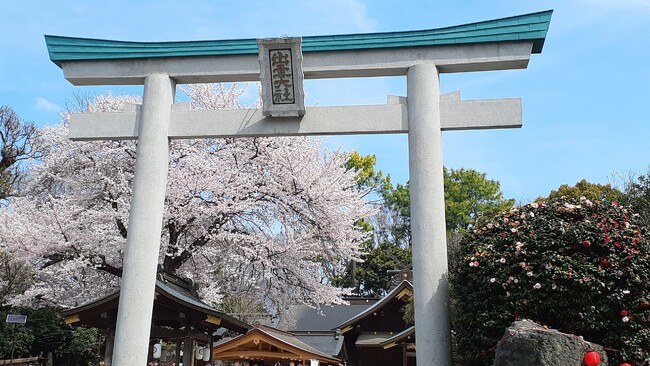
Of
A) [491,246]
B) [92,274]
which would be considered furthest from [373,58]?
[92,274]

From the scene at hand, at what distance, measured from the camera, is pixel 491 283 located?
229 inches

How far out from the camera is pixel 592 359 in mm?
4691

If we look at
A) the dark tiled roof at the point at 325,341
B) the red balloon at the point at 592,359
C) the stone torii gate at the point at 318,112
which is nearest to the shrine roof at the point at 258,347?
the dark tiled roof at the point at 325,341

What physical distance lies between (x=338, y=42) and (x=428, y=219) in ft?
9.22

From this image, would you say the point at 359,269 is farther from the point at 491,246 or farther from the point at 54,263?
the point at 491,246

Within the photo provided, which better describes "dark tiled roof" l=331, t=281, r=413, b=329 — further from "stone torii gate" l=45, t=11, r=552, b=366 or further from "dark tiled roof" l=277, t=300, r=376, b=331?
"stone torii gate" l=45, t=11, r=552, b=366

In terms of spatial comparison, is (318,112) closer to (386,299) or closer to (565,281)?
(565,281)

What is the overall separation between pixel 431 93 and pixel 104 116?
4.72 metres

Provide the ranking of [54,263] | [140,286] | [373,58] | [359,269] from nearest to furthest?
[140,286]
[373,58]
[54,263]
[359,269]

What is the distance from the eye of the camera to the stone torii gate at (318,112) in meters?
6.98

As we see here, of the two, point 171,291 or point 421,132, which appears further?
point 171,291

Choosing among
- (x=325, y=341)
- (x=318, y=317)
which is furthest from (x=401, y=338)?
(x=318, y=317)

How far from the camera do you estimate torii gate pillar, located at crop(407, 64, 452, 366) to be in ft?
21.9

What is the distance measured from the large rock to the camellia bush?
0.73 metres
